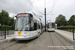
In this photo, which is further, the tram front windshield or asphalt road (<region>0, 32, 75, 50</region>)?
the tram front windshield

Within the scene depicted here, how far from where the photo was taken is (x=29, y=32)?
888 cm

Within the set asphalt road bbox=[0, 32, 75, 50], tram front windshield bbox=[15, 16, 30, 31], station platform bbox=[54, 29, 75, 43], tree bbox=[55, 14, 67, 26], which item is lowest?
asphalt road bbox=[0, 32, 75, 50]

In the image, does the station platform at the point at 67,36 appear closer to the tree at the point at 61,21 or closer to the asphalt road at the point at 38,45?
the asphalt road at the point at 38,45

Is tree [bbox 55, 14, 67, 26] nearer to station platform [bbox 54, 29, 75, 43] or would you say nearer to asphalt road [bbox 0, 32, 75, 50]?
station platform [bbox 54, 29, 75, 43]

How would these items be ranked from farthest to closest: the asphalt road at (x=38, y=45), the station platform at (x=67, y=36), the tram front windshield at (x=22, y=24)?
the station platform at (x=67, y=36), the tram front windshield at (x=22, y=24), the asphalt road at (x=38, y=45)

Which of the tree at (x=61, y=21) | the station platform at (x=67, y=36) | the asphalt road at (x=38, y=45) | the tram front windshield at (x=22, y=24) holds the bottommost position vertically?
the asphalt road at (x=38, y=45)

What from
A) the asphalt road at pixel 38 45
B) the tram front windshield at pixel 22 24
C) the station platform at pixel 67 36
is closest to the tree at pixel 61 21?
the station platform at pixel 67 36

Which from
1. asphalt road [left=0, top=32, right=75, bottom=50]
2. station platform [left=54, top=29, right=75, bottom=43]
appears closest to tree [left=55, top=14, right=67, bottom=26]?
station platform [left=54, top=29, right=75, bottom=43]

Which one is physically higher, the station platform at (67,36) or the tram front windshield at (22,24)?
the tram front windshield at (22,24)

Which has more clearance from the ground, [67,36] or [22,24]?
[22,24]

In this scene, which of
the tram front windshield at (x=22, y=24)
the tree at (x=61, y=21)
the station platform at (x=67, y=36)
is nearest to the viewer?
the tram front windshield at (x=22, y=24)

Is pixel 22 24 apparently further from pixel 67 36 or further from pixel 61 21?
pixel 61 21

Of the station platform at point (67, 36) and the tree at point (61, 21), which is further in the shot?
the tree at point (61, 21)

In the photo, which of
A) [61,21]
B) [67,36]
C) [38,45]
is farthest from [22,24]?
[61,21]
